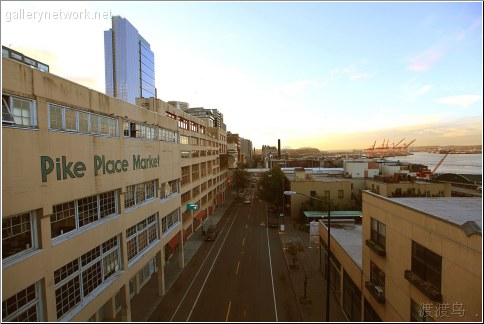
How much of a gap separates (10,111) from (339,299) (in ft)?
79.4

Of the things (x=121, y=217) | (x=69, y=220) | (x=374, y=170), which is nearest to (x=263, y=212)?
(x=374, y=170)

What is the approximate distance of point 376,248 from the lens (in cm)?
1538

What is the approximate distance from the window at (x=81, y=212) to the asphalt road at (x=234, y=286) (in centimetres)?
987

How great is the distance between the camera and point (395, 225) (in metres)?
14.0

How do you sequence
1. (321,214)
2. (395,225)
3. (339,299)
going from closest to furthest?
(395,225) → (339,299) → (321,214)

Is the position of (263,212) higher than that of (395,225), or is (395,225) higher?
(395,225)

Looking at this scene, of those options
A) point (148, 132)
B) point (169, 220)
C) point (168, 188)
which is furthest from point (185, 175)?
point (148, 132)

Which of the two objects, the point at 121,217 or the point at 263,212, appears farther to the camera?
the point at 263,212

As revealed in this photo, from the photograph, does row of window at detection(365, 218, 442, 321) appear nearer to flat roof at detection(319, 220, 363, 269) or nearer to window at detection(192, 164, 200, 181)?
flat roof at detection(319, 220, 363, 269)

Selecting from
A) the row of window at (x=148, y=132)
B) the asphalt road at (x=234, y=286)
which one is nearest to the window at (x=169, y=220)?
the asphalt road at (x=234, y=286)

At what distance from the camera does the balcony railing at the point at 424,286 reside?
10359mm

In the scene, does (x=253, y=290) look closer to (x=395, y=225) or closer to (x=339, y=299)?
(x=339, y=299)

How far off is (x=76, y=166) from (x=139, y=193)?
25.1 ft

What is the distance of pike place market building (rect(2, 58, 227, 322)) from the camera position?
1044 cm
